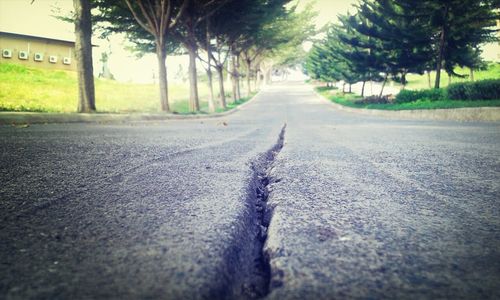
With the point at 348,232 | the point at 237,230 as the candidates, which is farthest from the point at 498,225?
the point at 237,230

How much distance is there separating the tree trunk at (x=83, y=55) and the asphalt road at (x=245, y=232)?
7.66 m

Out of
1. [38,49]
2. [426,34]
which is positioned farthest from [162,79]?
[38,49]

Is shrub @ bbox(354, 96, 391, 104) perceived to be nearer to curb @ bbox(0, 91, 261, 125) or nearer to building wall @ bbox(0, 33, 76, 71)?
curb @ bbox(0, 91, 261, 125)

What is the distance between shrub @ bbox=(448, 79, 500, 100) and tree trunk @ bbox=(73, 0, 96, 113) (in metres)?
14.5

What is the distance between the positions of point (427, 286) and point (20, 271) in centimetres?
126

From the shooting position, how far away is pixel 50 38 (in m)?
36.1

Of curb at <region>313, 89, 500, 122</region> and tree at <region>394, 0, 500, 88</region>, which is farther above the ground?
tree at <region>394, 0, 500, 88</region>

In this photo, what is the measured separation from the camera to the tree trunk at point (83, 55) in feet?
30.5

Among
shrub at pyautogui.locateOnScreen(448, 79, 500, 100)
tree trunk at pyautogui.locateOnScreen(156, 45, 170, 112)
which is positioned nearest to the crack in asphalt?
tree trunk at pyautogui.locateOnScreen(156, 45, 170, 112)

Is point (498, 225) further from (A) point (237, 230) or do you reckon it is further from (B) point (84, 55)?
(B) point (84, 55)

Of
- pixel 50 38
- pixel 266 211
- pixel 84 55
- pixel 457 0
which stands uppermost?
pixel 50 38

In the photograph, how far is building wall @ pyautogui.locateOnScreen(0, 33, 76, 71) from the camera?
3333 centimetres

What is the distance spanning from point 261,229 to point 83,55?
10.3m

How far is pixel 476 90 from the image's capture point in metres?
11.7
